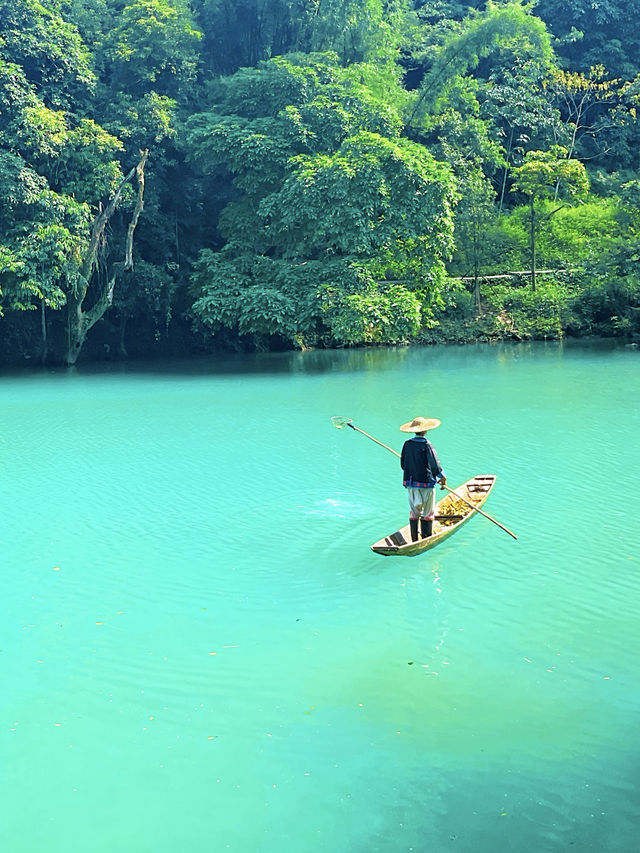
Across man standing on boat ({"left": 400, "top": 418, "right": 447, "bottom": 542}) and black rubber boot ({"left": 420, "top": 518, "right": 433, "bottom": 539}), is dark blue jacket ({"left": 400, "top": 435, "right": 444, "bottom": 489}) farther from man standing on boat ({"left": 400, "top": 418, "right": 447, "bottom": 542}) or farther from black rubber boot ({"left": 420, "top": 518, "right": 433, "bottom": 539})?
Answer: black rubber boot ({"left": 420, "top": 518, "right": 433, "bottom": 539})

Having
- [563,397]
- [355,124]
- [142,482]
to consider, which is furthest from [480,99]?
[142,482]

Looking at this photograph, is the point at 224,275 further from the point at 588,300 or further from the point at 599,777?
the point at 599,777

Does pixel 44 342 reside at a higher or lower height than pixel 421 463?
higher

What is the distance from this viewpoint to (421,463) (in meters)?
8.28

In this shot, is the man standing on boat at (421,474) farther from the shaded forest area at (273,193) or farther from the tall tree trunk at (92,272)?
the tall tree trunk at (92,272)

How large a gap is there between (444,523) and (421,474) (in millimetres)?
1055

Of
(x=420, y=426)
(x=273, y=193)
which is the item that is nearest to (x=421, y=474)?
(x=420, y=426)

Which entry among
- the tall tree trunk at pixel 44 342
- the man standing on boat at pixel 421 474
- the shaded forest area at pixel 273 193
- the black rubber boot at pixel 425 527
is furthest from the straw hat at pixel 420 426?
the tall tree trunk at pixel 44 342

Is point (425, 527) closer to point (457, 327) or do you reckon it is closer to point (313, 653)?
point (313, 653)

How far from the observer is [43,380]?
902 inches

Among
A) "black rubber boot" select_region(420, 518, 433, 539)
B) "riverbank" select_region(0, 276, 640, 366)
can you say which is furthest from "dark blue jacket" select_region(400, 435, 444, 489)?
"riverbank" select_region(0, 276, 640, 366)

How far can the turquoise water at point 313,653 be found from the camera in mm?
4684

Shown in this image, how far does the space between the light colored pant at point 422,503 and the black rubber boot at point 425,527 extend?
0.04m

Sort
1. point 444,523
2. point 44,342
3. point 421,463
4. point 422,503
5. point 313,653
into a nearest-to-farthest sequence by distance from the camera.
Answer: point 313,653 < point 421,463 < point 422,503 < point 444,523 < point 44,342
